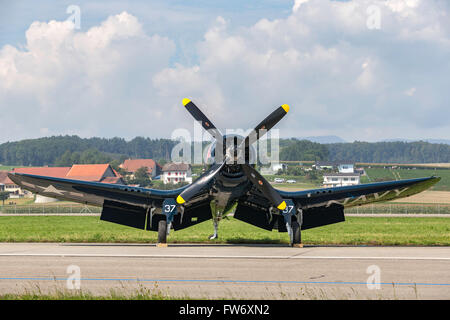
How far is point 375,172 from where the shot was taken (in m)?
126

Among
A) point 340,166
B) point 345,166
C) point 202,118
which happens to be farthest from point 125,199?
point 345,166

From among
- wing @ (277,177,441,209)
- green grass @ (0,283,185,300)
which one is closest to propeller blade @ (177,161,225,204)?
wing @ (277,177,441,209)

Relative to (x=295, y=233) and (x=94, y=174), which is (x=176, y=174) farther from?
(x=295, y=233)

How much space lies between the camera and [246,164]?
757 inches

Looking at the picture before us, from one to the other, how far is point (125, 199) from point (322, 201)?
7784mm

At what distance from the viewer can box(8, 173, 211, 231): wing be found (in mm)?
21359

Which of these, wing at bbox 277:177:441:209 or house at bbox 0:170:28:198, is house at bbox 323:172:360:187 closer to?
house at bbox 0:170:28:198

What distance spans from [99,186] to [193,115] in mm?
4522

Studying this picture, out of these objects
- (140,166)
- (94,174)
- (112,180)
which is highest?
(140,166)

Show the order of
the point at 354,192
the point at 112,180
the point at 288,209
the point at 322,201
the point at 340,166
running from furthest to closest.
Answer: the point at 340,166 < the point at 112,180 < the point at 322,201 < the point at 354,192 < the point at 288,209

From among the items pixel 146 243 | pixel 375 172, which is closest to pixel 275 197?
pixel 146 243

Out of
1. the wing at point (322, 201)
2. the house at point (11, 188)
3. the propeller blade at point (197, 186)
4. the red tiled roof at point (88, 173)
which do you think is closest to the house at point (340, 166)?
the red tiled roof at point (88, 173)

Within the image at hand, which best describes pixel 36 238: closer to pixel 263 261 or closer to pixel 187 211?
pixel 187 211

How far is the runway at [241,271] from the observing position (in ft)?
36.6
